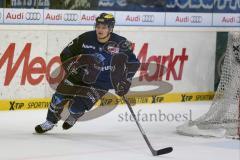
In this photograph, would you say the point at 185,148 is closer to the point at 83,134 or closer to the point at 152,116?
the point at 83,134

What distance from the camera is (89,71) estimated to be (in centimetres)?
668

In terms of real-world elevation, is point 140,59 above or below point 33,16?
below

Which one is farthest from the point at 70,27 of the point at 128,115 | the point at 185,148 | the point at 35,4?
the point at 185,148

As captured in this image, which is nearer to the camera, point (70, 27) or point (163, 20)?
point (70, 27)

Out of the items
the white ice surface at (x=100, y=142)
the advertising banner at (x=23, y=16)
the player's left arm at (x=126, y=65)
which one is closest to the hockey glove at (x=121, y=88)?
the player's left arm at (x=126, y=65)

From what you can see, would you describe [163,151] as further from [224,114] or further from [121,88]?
[224,114]

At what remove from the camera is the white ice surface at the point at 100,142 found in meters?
5.78

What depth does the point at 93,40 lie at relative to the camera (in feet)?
21.5

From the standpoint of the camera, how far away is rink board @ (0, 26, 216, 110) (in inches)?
313

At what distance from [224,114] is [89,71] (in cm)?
150

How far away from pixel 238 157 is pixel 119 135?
1352 mm

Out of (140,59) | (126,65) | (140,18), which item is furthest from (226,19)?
(126,65)

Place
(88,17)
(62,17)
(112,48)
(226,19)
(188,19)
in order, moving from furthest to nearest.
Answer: (226,19) → (188,19) → (88,17) → (62,17) → (112,48)

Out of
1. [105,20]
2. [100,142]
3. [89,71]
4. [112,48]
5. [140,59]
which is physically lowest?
[100,142]
